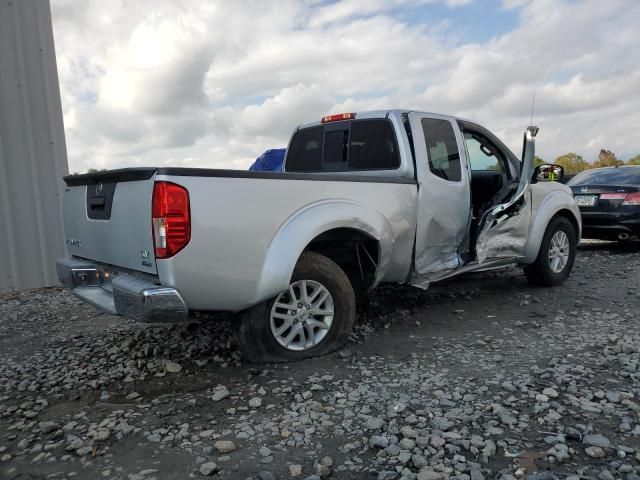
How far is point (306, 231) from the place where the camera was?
336 centimetres

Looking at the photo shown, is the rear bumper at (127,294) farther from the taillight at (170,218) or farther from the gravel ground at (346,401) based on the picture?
the gravel ground at (346,401)

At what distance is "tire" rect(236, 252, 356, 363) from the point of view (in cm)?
335

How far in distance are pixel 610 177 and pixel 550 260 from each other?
4047mm

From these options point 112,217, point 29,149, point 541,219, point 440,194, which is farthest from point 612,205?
point 29,149

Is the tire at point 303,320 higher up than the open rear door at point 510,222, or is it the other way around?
the open rear door at point 510,222

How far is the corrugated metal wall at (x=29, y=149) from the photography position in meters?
6.25

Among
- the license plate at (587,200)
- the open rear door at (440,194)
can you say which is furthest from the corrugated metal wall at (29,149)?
the license plate at (587,200)

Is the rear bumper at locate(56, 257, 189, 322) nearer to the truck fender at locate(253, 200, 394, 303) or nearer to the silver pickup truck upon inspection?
the silver pickup truck

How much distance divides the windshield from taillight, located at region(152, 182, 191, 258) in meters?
7.91

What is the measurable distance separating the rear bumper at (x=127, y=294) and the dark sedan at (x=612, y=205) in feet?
24.8

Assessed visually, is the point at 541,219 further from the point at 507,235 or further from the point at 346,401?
the point at 346,401

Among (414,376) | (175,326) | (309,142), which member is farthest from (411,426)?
(309,142)

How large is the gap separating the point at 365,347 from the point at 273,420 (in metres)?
1.31

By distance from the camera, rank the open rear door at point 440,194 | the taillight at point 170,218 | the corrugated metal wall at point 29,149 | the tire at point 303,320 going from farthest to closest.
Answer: the corrugated metal wall at point 29,149 < the open rear door at point 440,194 < the tire at point 303,320 < the taillight at point 170,218
